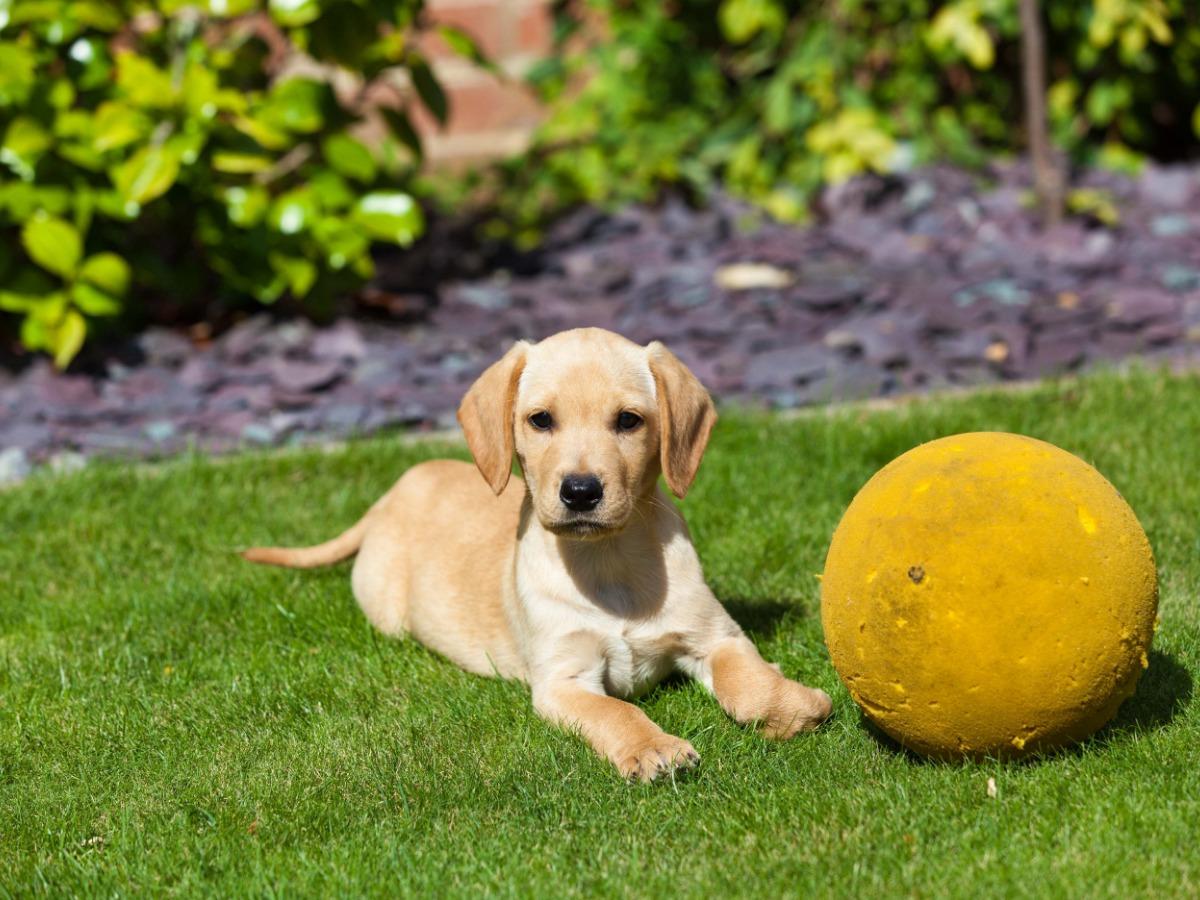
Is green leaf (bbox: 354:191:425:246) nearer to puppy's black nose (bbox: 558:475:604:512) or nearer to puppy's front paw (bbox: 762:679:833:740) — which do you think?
A: puppy's black nose (bbox: 558:475:604:512)

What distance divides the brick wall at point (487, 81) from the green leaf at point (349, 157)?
10.1 feet

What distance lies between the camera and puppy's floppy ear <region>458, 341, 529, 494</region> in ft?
14.1

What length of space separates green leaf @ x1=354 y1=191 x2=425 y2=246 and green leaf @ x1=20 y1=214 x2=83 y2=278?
4.30ft

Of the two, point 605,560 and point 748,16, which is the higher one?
point 748,16

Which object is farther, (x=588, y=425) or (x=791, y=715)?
(x=588, y=425)

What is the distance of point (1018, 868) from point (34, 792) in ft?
7.83

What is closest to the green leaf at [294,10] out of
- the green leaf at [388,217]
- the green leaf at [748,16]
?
the green leaf at [388,217]

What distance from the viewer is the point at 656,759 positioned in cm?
380

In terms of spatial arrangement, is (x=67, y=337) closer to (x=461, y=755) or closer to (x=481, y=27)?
(x=461, y=755)

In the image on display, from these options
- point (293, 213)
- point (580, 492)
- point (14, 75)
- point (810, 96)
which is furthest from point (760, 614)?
point (810, 96)

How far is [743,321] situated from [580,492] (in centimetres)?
420

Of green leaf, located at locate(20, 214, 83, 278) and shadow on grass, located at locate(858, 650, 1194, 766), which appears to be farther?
green leaf, located at locate(20, 214, 83, 278)

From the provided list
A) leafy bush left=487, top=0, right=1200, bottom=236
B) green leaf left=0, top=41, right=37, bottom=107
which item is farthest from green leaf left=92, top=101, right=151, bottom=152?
leafy bush left=487, top=0, right=1200, bottom=236

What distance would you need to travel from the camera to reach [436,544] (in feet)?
16.8
